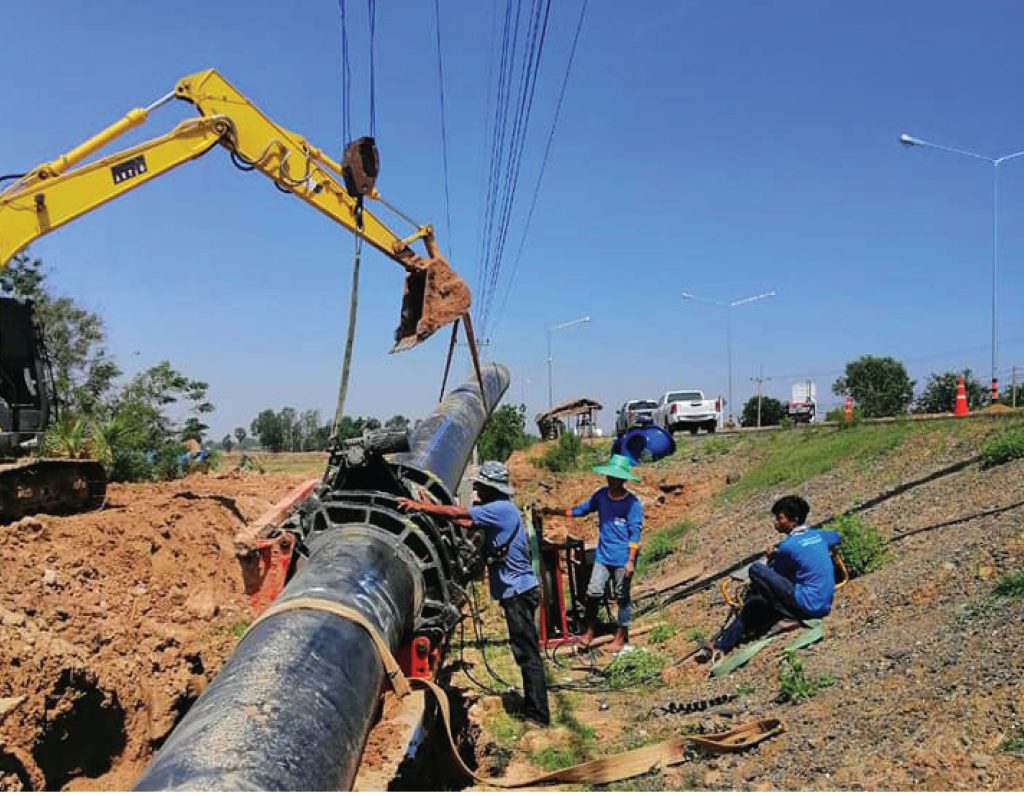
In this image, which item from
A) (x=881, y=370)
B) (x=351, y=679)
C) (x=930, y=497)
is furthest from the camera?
(x=881, y=370)

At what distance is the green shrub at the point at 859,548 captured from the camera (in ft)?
25.6

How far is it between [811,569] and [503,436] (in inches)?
931

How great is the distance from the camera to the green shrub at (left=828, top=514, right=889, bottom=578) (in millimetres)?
7793

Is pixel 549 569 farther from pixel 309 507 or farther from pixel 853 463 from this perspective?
pixel 853 463

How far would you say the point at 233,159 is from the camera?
448 inches

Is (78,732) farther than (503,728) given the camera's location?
No

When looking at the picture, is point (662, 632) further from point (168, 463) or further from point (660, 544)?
point (168, 463)

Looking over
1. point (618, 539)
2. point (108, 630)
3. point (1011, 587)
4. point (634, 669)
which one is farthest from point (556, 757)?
point (108, 630)

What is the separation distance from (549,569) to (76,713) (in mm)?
4278

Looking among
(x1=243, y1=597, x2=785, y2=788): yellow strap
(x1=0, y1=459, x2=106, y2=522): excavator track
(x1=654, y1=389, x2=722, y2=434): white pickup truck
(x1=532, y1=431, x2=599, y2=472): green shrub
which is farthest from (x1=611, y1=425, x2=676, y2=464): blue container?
(x1=654, y1=389, x2=722, y2=434): white pickup truck

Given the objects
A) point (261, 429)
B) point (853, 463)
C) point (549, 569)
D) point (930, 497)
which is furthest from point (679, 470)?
point (261, 429)

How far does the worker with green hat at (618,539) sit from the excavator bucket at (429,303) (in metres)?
2.01

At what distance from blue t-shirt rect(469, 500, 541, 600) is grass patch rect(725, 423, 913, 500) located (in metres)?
8.39

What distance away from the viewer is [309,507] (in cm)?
525
